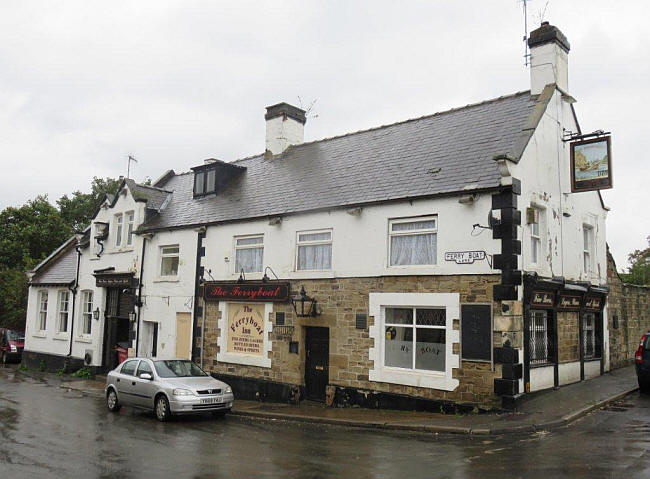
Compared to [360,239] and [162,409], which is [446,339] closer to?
[360,239]

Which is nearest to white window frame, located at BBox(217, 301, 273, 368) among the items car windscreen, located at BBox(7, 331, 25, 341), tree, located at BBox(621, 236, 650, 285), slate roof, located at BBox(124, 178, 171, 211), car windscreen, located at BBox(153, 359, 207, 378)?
car windscreen, located at BBox(153, 359, 207, 378)

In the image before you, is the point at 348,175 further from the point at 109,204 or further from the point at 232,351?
the point at 109,204

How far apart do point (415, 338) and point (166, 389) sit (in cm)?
634

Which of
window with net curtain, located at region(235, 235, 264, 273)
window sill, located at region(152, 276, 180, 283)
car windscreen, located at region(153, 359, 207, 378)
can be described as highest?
window with net curtain, located at region(235, 235, 264, 273)

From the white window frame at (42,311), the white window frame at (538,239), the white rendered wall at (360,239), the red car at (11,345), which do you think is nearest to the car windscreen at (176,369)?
the white rendered wall at (360,239)

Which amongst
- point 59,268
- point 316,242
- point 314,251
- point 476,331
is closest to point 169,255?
point 314,251

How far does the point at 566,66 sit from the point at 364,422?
38.7 ft

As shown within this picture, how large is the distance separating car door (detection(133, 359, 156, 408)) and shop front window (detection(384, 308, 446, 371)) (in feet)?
19.9

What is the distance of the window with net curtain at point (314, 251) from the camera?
1608cm

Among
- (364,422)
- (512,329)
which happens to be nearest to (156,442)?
(364,422)

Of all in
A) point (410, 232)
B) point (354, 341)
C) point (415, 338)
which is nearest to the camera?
point (415, 338)

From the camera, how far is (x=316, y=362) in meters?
16.0

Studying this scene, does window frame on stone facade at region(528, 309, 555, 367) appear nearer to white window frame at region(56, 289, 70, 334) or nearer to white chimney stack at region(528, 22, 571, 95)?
white chimney stack at region(528, 22, 571, 95)

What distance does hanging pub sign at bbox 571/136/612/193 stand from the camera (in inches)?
564
